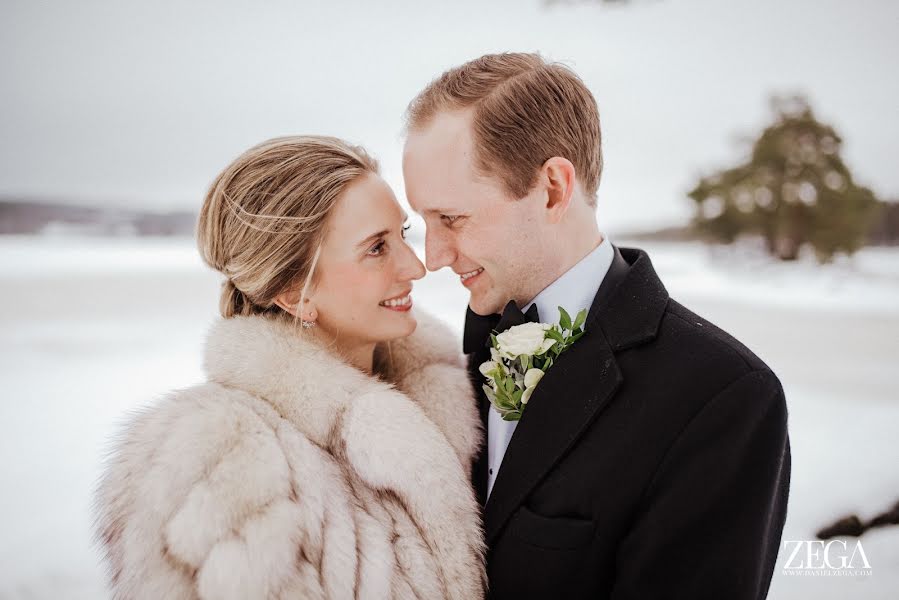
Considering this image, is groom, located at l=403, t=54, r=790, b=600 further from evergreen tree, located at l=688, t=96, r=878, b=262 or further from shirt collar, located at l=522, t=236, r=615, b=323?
evergreen tree, located at l=688, t=96, r=878, b=262

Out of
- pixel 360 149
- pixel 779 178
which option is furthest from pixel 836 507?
pixel 360 149

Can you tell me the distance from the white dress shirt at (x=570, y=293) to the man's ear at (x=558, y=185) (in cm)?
15

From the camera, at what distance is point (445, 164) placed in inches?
59.7

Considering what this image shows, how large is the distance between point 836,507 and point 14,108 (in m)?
4.46

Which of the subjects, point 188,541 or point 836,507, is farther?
point 836,507

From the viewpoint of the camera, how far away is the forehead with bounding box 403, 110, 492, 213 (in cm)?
151

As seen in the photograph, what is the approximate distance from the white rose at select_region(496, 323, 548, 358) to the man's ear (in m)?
0.30

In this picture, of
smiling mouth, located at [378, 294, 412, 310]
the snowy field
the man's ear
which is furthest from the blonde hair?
the snowy field

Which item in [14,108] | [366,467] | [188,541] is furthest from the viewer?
[14,108]

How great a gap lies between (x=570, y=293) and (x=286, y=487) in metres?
0.84

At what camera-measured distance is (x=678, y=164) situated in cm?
350

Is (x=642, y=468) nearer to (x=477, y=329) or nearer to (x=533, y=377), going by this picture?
(x=533, y=377)

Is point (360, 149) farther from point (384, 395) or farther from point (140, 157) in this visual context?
point (140, 157)

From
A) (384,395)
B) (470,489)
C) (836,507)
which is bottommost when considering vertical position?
(836,507)
